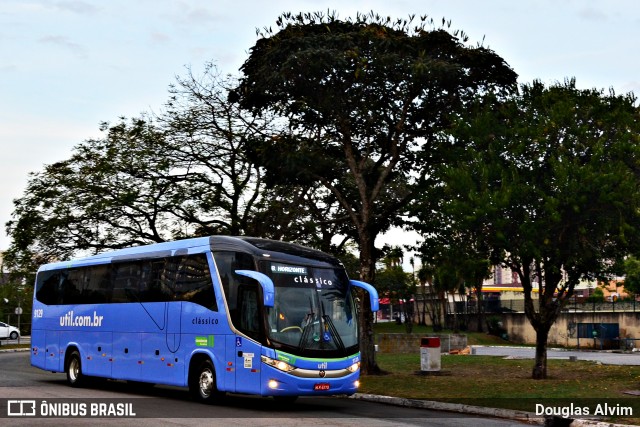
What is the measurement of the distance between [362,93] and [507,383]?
9.80 meters

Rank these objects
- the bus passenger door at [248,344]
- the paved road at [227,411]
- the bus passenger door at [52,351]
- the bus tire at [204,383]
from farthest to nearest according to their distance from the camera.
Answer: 1. the bus passenger door at [52,351]
2. the bus tire at [204,383]
3. the bus passenger door at [248,344]
4. the paved road at [227,411]

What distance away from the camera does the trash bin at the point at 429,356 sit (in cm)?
2941

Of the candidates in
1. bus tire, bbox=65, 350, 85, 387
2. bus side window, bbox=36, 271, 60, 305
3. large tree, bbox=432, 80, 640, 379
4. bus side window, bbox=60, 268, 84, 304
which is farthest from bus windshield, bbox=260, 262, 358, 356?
bus side window, bbox=36, 271, 60, 305

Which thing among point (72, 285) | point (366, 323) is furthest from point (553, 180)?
point (72, 285)

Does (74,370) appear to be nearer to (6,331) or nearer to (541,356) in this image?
(541,356)

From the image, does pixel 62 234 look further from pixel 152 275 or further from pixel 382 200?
pixel 152 275

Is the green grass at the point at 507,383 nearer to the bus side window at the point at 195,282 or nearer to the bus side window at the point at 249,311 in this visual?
the bus side window at the point at 249,311

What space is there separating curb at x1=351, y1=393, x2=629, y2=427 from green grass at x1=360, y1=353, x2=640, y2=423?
20.1 inches

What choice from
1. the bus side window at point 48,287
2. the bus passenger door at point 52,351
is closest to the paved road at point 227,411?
the bus passenger door at point 52,351

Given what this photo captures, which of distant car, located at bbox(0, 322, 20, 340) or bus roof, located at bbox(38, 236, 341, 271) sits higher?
bus roof, located at bbox(38, 236, 341, 271)

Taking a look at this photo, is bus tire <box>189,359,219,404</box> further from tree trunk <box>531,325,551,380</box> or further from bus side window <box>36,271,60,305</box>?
tree trunk <box>531,325,551,380</box>

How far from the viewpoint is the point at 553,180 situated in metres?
24.8

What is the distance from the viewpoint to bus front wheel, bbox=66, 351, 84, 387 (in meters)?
25.2

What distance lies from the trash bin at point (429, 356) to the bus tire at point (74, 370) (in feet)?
35.6
